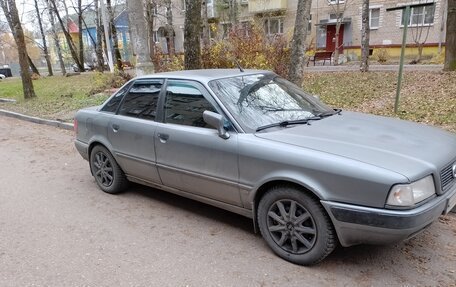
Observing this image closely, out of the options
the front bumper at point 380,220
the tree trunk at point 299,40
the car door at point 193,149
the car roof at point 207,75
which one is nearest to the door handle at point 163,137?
the car door at point 193,149

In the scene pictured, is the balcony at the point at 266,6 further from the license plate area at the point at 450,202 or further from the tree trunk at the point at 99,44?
the license plate area at the point at 450,202

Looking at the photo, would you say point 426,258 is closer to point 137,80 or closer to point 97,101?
point 137,80

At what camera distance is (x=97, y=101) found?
38.5ft

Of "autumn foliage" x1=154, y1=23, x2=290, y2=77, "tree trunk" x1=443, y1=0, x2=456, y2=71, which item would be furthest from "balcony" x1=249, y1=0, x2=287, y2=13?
"autumn foliage" x1=154, y1=23, x2=290, y2=77

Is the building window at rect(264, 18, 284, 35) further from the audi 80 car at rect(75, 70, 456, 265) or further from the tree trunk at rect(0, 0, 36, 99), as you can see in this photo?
the audi 80 car at rect(75, 70, 456, 265)

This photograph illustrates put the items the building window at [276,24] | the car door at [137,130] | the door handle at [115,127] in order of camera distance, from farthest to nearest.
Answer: the building window at [276,24]
the door handle at [115,127]
the car door at [137,130]

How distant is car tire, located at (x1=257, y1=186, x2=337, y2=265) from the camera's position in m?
3.03

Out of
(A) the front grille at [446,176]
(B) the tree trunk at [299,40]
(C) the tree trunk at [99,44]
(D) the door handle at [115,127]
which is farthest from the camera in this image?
(C) the tree trunk at [99,44]

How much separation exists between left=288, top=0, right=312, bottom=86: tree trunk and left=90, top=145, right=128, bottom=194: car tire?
5.39 meters

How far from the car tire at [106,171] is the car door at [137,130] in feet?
0.57

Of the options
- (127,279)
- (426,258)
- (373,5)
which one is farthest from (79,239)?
(373,5)

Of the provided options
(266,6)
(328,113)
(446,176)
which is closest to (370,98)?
(328,113)

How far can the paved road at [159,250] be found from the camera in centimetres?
308

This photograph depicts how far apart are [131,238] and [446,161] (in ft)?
9.62
